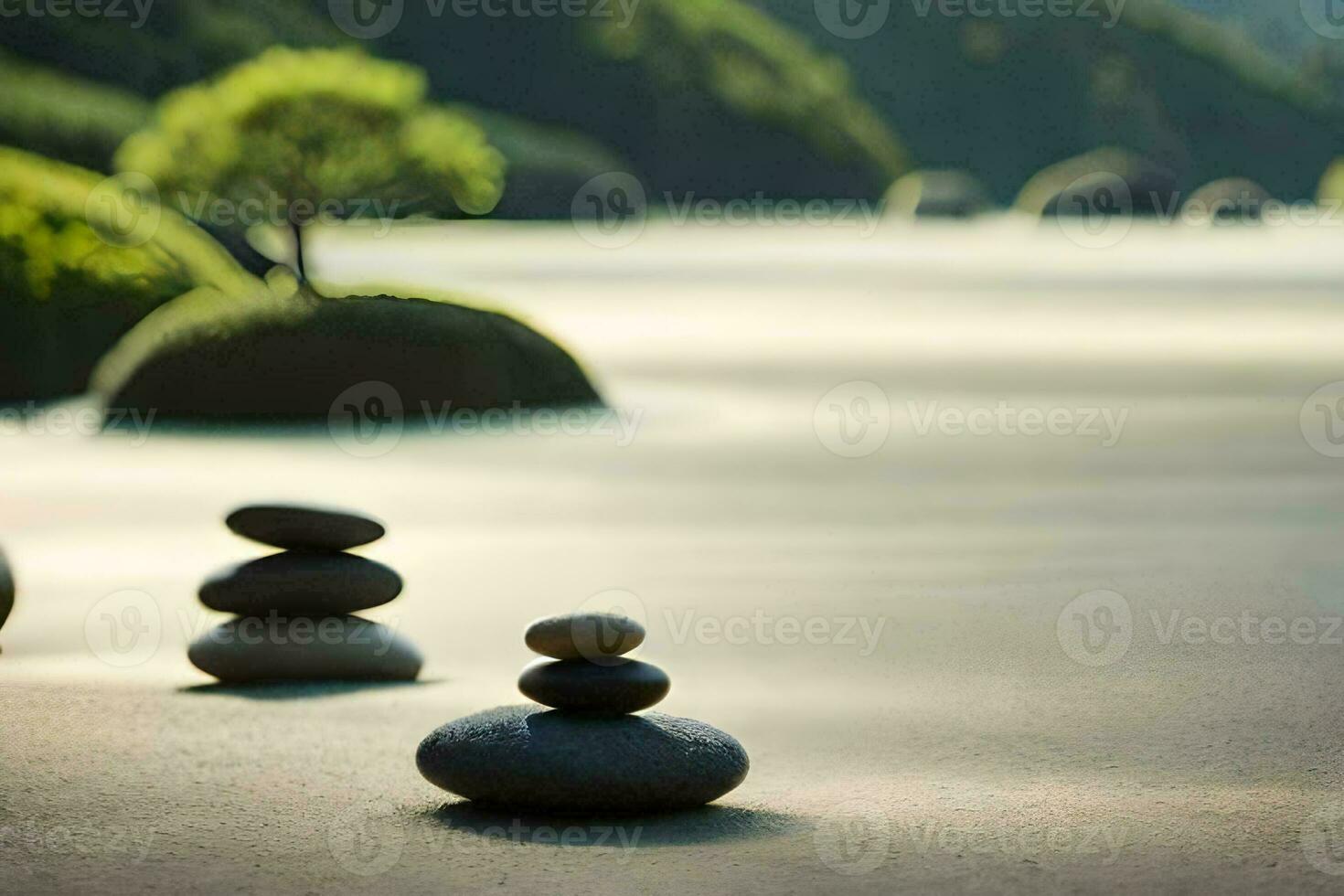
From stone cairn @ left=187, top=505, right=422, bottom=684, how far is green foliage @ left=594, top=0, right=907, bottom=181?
78675 millimetres

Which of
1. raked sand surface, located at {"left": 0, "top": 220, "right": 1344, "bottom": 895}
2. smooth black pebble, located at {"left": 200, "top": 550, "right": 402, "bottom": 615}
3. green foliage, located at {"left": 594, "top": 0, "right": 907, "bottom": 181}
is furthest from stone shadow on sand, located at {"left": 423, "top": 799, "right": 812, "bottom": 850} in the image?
green foliage, located at {"left": 594, "top": 0, "right": 907, "bottom": 181}

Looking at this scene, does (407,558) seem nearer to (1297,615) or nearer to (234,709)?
(234,709)

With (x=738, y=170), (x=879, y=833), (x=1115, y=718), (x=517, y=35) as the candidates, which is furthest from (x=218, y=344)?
(x=517, y=35)

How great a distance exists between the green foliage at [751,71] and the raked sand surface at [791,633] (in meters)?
67.2

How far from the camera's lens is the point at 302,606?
8.24 m

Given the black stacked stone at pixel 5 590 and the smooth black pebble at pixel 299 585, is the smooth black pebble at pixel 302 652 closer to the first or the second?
the smooth black pebble at pixel 299 585

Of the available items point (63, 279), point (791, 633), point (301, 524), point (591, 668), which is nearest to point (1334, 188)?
point (63, 279)

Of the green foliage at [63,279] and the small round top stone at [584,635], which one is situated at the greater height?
the green foliage at [63,279]

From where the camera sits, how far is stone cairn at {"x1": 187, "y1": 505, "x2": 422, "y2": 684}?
26.4 feet

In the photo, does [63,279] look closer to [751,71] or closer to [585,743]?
[585,743]

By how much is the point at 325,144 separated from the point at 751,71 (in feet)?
247

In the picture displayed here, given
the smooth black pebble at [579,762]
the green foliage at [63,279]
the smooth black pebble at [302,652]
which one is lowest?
the smooth black pebble at [579,762]

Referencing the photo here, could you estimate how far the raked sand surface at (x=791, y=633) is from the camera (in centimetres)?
548

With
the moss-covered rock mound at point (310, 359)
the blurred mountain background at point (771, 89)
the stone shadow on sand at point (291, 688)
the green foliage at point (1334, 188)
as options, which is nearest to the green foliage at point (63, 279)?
the moss-covered rock mound at point (310, 359)
